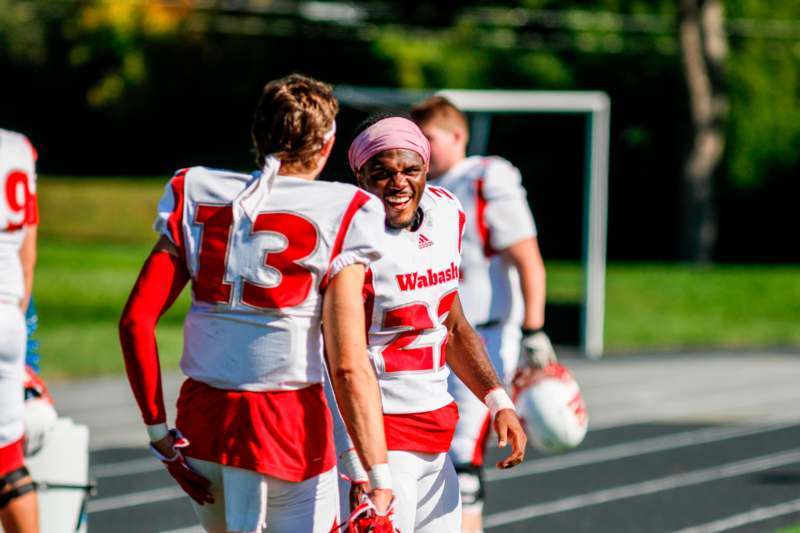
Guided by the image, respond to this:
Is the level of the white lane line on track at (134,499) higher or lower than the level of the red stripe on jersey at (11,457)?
lower

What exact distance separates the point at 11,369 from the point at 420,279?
1596mm

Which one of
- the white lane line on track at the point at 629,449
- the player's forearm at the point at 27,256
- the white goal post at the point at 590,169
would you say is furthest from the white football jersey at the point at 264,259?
the white goal post at the point at 590,169

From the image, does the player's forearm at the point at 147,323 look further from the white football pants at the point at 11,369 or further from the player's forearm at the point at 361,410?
the white football pants at the point at 11,369

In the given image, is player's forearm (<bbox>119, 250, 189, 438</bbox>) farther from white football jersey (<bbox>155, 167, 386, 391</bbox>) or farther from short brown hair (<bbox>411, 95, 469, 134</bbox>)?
short brown hair (<bbox>411, 95, 469, 134</bbox>)

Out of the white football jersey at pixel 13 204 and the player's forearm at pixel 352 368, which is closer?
the player's forearm at pixel 352 368

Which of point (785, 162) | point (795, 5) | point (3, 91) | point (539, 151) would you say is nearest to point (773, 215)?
point (785, 162)

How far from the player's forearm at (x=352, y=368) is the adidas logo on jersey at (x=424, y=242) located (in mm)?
432

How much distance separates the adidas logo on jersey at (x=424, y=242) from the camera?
12.2 feet

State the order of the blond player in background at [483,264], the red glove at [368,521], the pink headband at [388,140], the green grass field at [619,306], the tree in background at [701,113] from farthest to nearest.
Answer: the tree in background at [701,113] < the green grass field at [619,306] < the blond player in background at [483,264] < the pink headband at [388,140] < the red glove at [368,521]

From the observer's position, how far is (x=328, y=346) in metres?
3.34

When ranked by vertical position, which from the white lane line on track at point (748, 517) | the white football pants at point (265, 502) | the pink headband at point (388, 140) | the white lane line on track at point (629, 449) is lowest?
the white lane line on track at point (629, 449)

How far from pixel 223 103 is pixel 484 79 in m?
18.1

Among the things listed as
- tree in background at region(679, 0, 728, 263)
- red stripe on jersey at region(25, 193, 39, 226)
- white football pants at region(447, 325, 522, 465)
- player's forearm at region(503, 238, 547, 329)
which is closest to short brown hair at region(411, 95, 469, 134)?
player's forearm at region(503, 238, 547, 329)

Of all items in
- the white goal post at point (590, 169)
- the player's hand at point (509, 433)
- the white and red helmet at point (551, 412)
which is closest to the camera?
the player's hand at point (509, 433)
